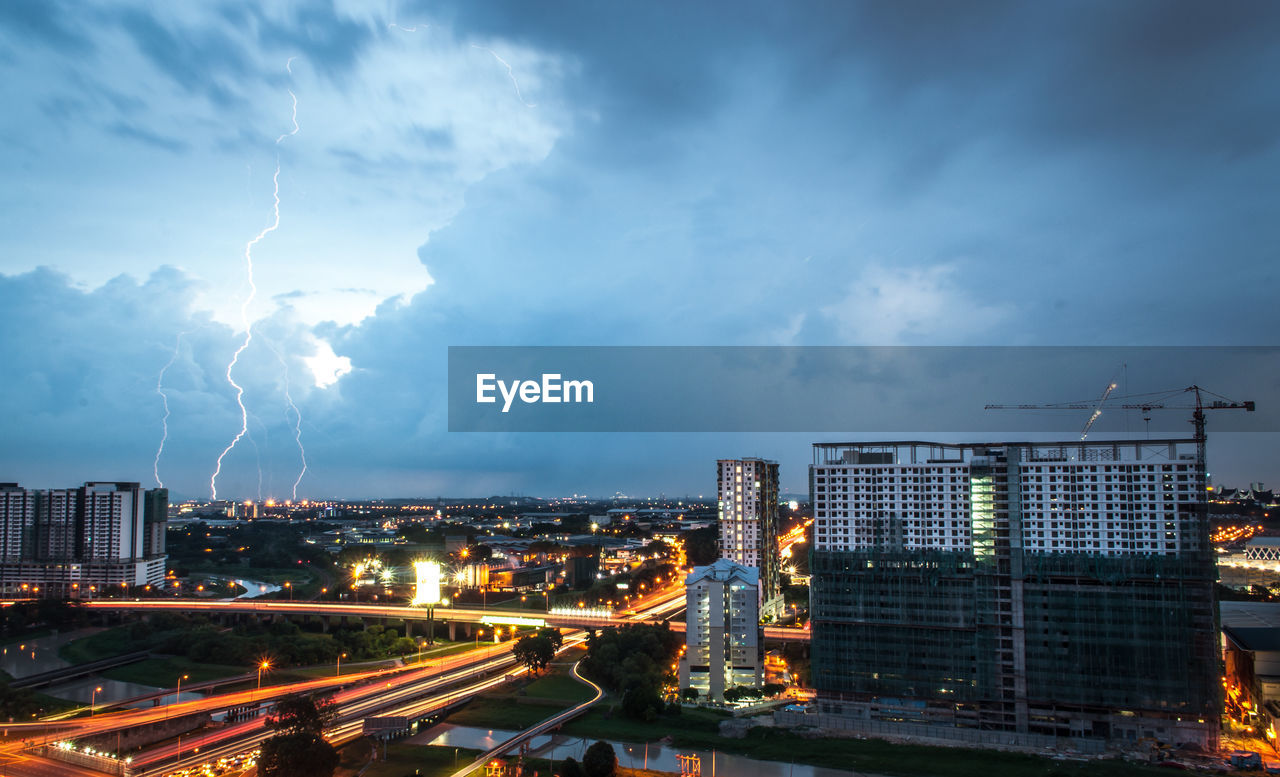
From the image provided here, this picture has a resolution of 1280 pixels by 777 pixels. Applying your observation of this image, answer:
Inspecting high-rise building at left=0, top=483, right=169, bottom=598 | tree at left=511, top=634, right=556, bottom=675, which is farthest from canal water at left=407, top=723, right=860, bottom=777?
high-rise building at left=0, top=483, right=169, bottom=598

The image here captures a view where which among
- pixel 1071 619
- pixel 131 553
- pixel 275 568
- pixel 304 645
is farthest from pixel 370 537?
pixel 1071 619

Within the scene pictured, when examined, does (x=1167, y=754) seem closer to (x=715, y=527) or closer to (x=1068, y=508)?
(x=1068, y=508)

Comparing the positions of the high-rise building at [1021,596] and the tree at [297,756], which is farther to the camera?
the high-rise building at [1021,596]

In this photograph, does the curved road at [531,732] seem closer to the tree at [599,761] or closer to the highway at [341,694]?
the tree at [599,761]

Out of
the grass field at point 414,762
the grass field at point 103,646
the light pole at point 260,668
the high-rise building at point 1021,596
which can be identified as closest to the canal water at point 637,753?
the grass field at point 414,762

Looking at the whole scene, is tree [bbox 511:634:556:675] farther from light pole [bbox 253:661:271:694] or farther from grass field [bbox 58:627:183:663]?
grass field [bbox 58:627:183:663]

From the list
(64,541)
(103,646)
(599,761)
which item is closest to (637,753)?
(599,761)

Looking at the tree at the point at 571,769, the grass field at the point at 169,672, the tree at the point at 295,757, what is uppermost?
the tree at the point at 295,757
